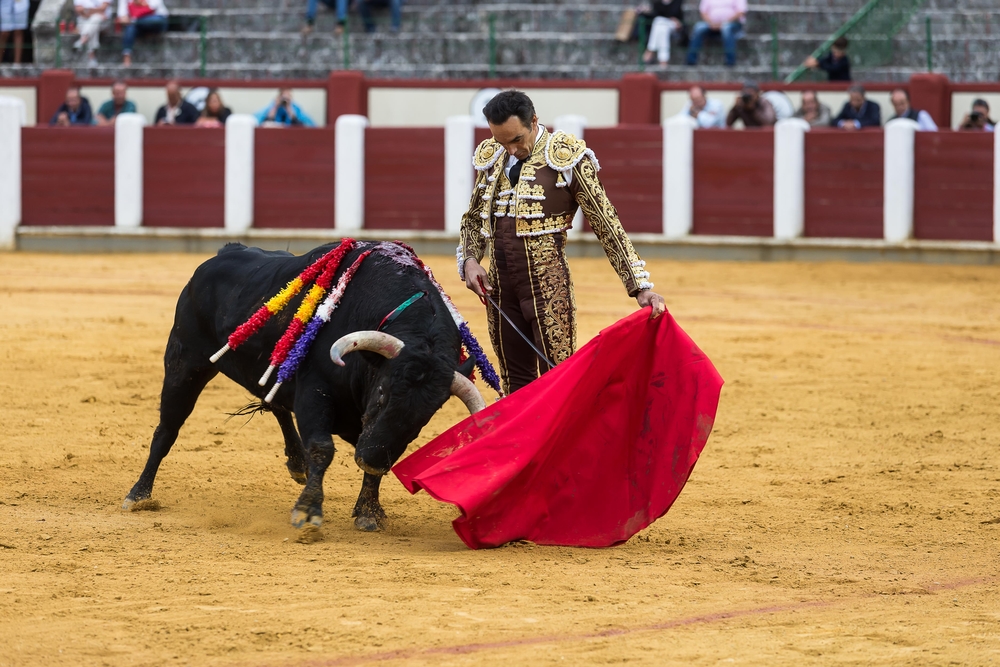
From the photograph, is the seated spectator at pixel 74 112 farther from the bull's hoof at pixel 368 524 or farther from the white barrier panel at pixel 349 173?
the bull's hoof at pixel 368 524

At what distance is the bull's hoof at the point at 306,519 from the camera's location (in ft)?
12.8

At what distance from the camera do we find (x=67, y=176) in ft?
40.6

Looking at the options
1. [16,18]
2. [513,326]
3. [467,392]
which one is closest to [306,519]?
[467,392]

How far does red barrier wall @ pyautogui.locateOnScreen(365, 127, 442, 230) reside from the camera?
480 inches

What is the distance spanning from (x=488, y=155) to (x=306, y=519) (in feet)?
3.95

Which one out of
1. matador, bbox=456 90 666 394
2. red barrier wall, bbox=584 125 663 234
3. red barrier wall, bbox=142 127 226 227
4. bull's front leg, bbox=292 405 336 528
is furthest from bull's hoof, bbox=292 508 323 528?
red barrier wall, bbox=142 127 226 227

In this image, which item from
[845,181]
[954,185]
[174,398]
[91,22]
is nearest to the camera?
[174,398]

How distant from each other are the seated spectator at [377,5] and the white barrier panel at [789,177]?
419 cm

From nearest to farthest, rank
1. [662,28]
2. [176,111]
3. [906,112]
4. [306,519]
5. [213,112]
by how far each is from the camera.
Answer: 1. [306,519]
2. [906,112]
3. [213,112]
4. [176,111]
5. [662,28]

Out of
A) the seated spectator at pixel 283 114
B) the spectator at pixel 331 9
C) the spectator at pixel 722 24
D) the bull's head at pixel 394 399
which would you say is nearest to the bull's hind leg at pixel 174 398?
the bull's head at pixel 394 399

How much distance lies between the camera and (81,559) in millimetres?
A: 3695

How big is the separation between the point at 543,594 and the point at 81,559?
1211mm

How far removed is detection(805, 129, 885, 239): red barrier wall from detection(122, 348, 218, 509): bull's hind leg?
8143 mm

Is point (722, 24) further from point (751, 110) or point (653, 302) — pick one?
point (653, 302)
